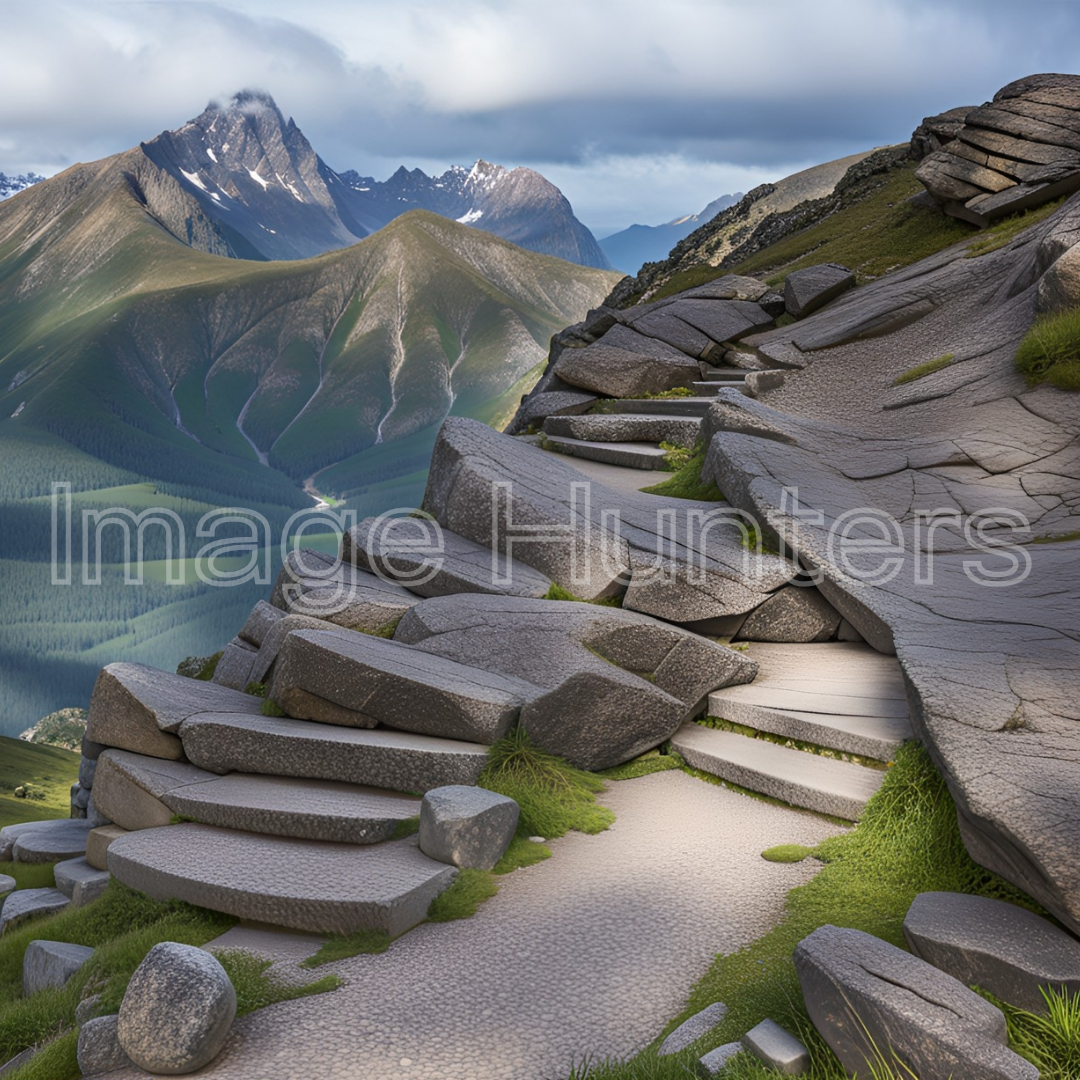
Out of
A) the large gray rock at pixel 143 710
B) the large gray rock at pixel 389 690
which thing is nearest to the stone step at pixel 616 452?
the large gray rock at pixel 389 690

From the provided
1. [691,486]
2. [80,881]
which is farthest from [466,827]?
[691,486]

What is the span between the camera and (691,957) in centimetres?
531

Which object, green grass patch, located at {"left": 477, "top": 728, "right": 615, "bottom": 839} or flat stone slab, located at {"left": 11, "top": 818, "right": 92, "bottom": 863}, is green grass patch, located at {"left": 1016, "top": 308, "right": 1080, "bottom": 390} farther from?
flat stone slab, located at {"left": 11, "top": 818, "right": 92, "bottom": 863}

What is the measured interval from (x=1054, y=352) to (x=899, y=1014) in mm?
11055

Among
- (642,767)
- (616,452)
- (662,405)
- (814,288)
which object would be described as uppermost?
(814,288)

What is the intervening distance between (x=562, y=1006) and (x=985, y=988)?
86.5 inches

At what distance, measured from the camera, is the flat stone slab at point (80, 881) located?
8180 mm

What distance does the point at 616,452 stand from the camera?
14773 mm

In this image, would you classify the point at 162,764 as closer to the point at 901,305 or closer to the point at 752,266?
the point at 901,305

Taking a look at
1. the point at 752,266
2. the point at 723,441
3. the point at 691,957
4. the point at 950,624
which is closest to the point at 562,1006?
the point at 691,957

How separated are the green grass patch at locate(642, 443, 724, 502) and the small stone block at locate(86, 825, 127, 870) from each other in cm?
774

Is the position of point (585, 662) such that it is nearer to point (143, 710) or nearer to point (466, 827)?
point (466, 827)

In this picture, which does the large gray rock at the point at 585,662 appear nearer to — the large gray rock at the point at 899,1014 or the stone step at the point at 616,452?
the large gray rock at the point at 899,1014

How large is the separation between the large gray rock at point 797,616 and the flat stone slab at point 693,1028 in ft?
18.9
